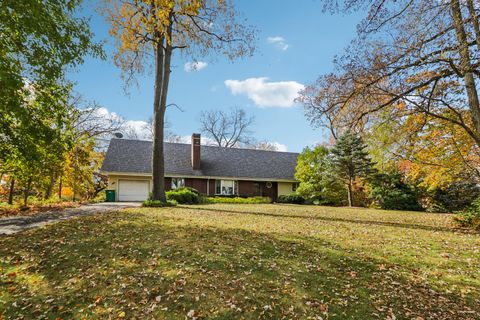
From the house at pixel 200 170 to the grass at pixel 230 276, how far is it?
16.9m

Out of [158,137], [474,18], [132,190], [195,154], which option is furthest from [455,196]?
[132,190]

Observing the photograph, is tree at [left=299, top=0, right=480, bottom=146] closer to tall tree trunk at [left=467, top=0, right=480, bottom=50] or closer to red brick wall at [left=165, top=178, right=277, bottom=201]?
tall tree trunk at [left=467, top=0, right=480, bottom=50]

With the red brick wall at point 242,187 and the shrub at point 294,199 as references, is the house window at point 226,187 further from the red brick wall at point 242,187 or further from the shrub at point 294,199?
the shrub at point 294,199

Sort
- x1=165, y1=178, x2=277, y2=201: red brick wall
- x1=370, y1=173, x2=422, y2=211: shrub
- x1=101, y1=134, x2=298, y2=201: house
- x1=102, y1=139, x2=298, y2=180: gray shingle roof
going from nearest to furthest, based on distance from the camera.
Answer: x1=370, y1=173, x2=422, y2=211: shrub, x1=101, y1=134, x2=298, y2=201: house, x1=102, y1=139, x2=298, y2=180: gray shingle roof, x1=165, y1=178, x2=277, y2=201: red brick wall

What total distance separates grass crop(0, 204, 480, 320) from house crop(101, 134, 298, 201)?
1687cm

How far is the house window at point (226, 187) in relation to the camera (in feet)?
89.2

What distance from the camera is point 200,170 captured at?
2673 cm

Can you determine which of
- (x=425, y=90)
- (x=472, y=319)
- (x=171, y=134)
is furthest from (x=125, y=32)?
(x=171, y=134)

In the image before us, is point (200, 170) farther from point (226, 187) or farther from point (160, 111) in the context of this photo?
point (160, 111)

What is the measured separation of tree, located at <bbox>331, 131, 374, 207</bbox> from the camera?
2166 centimetres

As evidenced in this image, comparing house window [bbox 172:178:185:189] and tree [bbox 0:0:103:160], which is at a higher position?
tree [bbox 0:0:103:160]

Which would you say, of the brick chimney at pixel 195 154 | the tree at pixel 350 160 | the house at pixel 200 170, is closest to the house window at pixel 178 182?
the house at pixel 200 170

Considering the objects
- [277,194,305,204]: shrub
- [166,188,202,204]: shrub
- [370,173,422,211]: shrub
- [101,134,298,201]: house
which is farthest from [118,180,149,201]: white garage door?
[370,173,422,211]: shrub

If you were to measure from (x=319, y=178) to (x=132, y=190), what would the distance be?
1648cm
